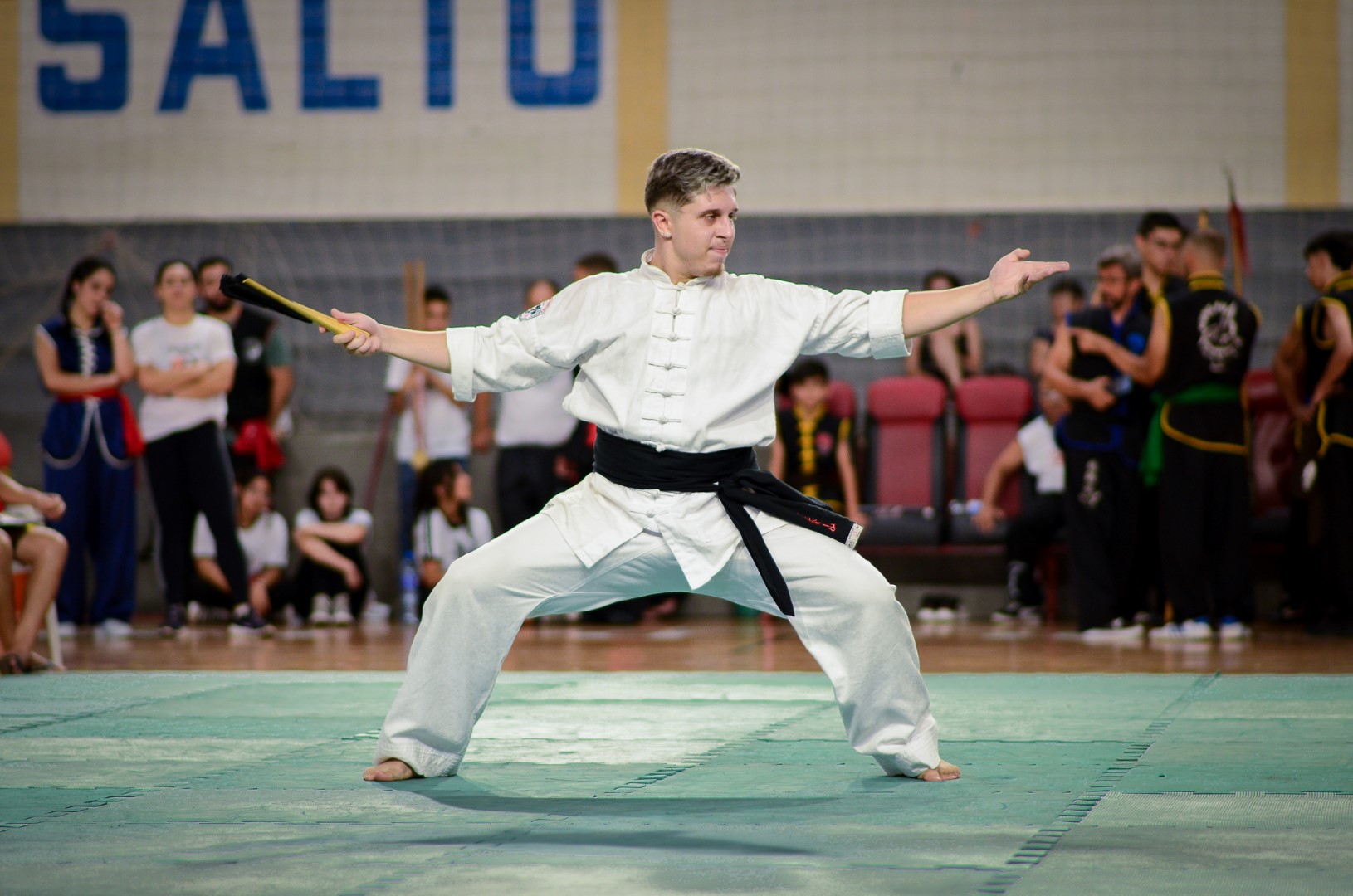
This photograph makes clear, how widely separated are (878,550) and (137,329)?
4049mm

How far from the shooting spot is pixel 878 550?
358 inches

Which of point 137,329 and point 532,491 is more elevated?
point 137,329

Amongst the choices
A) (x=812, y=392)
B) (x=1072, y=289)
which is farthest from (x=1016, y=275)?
(x=1072, y=289)

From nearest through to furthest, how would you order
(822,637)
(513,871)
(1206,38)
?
(513,871) < (822,637) < (1206,38)

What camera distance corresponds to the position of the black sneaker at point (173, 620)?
26.2 feet

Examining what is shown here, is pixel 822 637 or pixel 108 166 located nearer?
pixel 822 637

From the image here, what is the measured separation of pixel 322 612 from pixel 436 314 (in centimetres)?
172

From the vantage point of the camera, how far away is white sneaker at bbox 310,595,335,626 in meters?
8.70

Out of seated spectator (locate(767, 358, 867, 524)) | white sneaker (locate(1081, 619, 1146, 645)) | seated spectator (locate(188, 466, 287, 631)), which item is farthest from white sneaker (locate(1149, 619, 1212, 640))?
seated spectator (locate(188, 466, 287, 631))

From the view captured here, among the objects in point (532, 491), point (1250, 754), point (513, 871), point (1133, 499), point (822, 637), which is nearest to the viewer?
point (513, 871)

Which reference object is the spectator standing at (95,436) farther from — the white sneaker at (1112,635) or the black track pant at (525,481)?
the white sneaker at (1112,635)

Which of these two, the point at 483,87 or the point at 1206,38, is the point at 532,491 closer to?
the point at 483,87

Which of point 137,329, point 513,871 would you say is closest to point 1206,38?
point 137,329

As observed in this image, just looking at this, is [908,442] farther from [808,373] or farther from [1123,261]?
[1123,261]
